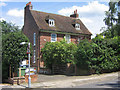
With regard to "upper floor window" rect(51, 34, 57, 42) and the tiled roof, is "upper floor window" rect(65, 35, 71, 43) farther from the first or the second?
"upper floor window" rect(51, 34, 57, 42)

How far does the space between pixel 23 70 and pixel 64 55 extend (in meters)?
6.35

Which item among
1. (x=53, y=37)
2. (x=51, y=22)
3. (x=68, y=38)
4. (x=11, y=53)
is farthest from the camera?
(x=68, y=38)

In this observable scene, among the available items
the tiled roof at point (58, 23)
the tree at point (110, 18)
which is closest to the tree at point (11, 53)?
the tiled roof at point (58, 23)

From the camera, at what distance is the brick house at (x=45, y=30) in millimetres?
26322

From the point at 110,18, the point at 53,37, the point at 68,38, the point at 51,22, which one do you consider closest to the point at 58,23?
the point at 51,22

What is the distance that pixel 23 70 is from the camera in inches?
663

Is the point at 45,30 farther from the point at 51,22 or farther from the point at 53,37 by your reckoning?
the point at 51,22

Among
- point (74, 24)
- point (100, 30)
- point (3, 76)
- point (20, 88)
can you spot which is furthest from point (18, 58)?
point (100, 30)

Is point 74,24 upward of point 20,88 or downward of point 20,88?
upward

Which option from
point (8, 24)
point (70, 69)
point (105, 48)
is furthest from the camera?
point (8, 24)

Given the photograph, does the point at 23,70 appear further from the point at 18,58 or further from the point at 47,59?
the point at 47,59

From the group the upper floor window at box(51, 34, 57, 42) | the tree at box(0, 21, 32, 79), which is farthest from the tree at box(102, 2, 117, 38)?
the tree at box(0, 21, 32, 79)

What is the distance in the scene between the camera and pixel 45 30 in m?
26.3

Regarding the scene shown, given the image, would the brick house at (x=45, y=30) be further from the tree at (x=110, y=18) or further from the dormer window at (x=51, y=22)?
the tree at (x=110, y=18)
